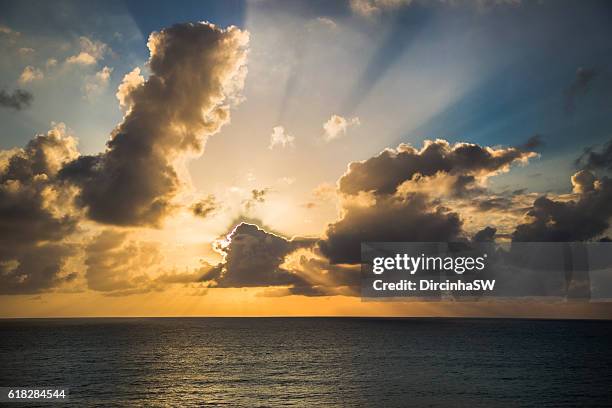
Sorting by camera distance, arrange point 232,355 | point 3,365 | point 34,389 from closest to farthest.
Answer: point 34,389
point 3,365
point 232,355

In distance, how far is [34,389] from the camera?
81875 mm

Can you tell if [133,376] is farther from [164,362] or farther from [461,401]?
[461,401]

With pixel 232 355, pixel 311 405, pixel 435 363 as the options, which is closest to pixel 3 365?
pixel 232 355

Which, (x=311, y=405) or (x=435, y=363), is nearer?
(x=311, y=405)

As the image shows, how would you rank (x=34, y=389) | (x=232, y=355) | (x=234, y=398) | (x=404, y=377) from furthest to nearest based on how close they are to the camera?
1. (x=232, y=355)
2. (x=404, y=377)
3. (x=34, y=389)
4. (x=234, y=398)

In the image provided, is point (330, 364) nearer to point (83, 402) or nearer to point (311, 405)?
point (311, 405)

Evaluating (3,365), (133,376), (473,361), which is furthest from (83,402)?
(473,361)

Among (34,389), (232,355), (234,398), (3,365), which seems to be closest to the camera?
(234,398)

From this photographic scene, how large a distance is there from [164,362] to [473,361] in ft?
260

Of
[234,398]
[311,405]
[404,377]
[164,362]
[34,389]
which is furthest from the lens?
[164,362]

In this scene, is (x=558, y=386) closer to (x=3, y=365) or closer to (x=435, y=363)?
(x=435, y=363)

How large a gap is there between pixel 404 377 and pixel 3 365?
307ft

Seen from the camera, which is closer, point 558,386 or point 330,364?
point 558,386

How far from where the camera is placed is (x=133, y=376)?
321ft
